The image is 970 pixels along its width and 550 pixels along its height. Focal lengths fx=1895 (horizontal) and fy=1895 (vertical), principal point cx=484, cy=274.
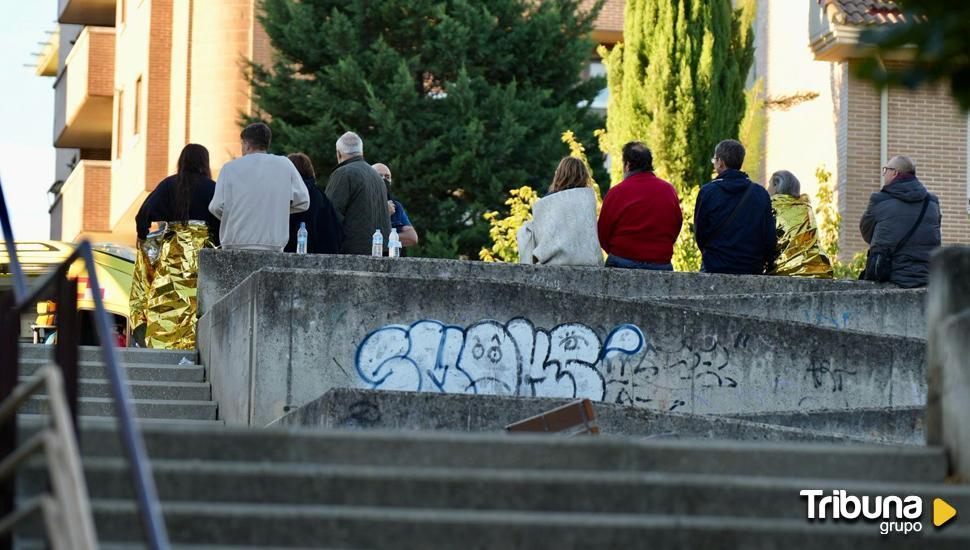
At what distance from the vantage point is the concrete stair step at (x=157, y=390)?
11641 millimetres

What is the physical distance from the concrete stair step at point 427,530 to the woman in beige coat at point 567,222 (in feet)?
22.4

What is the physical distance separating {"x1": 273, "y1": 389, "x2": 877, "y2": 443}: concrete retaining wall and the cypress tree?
1623 cm

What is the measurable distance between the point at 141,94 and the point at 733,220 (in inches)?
790

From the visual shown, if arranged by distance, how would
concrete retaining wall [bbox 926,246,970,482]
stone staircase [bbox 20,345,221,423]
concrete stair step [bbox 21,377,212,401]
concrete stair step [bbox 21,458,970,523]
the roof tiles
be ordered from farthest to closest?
1. the roof tiles
2. concrete stair step [bbox 21,377,212,401]
3. stone staircase [bbox 20,345,221,423]
4. concrete retaining wall [bbox 926,246,970,482]
5. concrete stair step [bbox 21,458,970,523]

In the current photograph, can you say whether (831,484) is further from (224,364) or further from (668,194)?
(668,194)

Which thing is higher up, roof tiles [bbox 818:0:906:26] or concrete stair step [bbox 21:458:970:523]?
roof tiles [bbox 818:0:906:26]

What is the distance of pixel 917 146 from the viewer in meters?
26.8

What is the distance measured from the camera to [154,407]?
38.2ft

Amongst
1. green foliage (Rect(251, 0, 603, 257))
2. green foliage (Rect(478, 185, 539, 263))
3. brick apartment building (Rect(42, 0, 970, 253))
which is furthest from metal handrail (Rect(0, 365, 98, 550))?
green foliage (Rect(251, 0, 603, 257))

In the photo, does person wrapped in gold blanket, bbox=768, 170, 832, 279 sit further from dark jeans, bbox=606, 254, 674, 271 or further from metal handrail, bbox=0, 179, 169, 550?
metal handrail, bbox=0, 179, 169, 550

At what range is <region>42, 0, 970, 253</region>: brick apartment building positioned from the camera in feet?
87.7

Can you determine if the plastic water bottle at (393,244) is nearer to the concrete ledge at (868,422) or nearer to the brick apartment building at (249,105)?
the concrete ledge at (868,422)

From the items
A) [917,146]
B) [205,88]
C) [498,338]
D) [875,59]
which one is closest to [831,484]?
[875,59]

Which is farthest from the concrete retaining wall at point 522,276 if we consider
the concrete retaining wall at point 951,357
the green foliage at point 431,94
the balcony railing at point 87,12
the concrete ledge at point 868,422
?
the balcony railing at point 87,12
